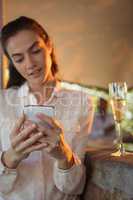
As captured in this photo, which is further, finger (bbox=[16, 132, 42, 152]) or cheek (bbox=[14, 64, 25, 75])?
cheek (bbox=[14, 64, 25, 75])

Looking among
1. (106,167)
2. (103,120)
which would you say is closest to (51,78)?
(106,167)

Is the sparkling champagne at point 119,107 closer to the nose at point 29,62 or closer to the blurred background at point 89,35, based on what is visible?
the nose at point 29,62

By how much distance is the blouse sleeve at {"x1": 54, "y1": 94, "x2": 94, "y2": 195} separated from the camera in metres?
1.13

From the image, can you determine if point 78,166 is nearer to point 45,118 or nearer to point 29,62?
point 45,118

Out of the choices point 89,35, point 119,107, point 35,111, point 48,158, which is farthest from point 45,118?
point 89,35

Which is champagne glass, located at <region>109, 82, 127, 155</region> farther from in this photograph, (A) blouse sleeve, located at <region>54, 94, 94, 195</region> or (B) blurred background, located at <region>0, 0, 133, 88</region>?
(B) blurred background, located at <region>0, 0, 133, 88</region>

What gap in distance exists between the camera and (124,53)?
10.0ft

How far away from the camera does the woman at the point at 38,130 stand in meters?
1.06

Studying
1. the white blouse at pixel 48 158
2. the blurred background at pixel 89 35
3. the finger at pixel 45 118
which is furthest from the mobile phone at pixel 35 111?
the blurred background at pixel 89 35

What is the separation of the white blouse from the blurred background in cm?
119

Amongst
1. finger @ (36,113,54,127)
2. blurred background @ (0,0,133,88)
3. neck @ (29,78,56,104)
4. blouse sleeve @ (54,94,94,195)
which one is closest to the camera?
finger @ (36,113,54,127)

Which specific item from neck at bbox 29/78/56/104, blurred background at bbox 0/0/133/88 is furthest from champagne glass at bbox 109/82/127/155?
blurred background at bbox 0/0/133/88

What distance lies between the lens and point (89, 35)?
2836mm

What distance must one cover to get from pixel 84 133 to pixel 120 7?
1997 mm
